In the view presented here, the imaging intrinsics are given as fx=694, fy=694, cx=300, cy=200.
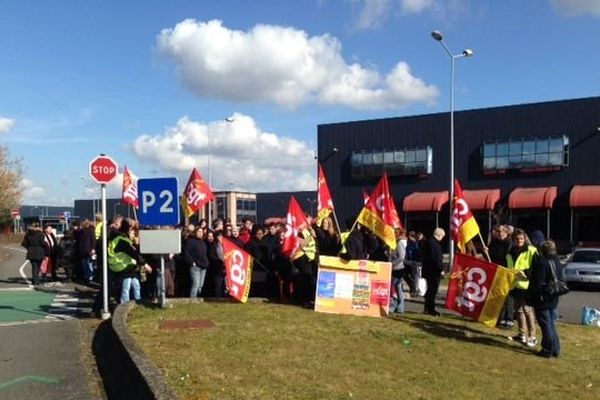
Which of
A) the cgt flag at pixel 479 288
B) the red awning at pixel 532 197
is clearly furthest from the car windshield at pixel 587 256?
the red awning at pixel 532 197

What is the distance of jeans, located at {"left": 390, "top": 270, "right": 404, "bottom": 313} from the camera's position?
13.8 metres

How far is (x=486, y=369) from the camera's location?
8.64m

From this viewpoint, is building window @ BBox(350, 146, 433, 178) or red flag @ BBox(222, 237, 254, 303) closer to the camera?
red flag @ BBox(222, 237, 254, 303)

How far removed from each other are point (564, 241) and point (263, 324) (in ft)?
130

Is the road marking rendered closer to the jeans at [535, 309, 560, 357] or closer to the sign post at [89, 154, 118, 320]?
the sign post at [89, 154, 118, 320]

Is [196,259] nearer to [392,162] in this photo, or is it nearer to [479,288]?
[479,288]

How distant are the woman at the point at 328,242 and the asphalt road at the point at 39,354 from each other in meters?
4.76

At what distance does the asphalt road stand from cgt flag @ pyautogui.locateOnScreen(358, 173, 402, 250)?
5980mm

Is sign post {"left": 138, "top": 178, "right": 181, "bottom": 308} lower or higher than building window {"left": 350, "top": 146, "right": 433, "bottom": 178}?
lower

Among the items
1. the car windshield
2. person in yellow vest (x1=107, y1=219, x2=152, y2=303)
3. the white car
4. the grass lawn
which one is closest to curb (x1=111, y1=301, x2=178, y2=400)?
the grass lawn

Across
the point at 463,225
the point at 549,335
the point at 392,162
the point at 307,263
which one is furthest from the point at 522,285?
the point at 392,162

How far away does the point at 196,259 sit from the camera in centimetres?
1387

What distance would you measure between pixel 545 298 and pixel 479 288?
207 cm

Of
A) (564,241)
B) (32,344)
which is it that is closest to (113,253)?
(32,344)
